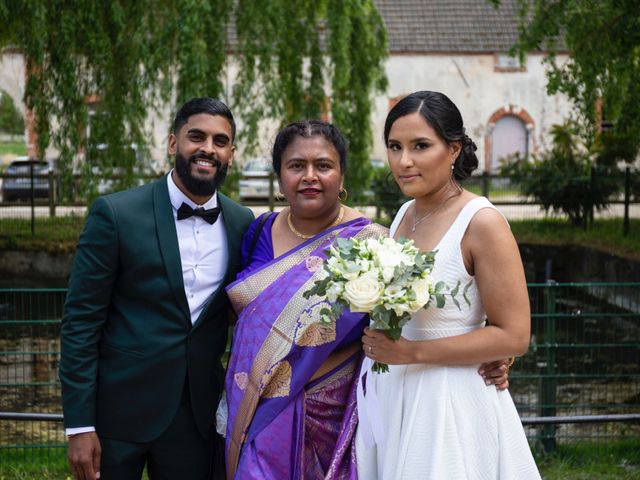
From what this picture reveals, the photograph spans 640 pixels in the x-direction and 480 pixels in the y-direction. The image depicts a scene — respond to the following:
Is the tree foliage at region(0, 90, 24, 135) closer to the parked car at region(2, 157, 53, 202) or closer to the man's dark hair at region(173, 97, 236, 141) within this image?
the parked car at region(2, 157, 53, 202)

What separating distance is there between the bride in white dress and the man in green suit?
0.77 meters

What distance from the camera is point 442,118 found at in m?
3.00

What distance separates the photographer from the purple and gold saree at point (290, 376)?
132 inches

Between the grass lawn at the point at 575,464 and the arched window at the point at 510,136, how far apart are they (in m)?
22.4

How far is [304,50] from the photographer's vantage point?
35.0 ft

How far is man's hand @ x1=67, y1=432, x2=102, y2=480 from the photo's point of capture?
3342 millimetres

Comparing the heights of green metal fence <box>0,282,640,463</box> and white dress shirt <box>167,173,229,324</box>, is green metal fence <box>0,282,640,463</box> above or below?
below

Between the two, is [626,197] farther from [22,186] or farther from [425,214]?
[425,214]

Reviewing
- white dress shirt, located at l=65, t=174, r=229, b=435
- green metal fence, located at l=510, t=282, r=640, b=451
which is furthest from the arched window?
→ white dress shirt, located at l=65, t=174, r=229, b=435

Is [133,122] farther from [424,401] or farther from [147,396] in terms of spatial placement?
[424,401]

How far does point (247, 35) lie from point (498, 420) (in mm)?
7612

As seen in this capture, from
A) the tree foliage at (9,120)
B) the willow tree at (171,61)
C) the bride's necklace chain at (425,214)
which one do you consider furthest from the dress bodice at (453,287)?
the tree foliage at (9,120)

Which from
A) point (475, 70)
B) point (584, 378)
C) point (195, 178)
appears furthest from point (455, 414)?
point (475, 70)

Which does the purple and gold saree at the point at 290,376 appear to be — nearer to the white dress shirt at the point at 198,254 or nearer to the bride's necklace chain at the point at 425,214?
the white dress shirt at the point at 198,254
